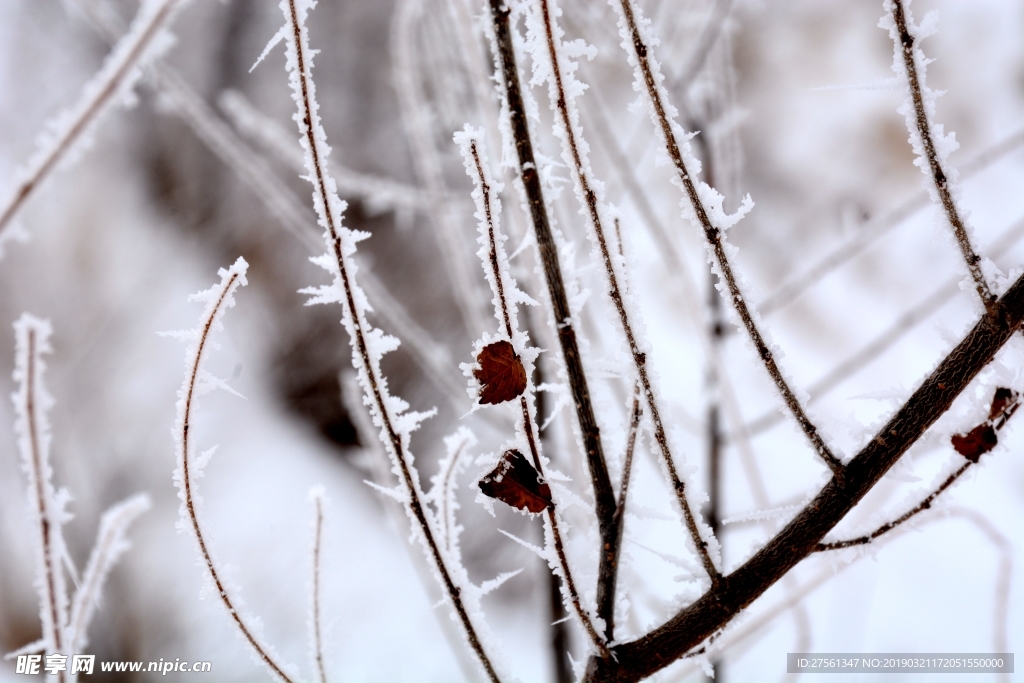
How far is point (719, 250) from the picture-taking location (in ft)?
0.66

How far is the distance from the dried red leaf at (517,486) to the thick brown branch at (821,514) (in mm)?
76

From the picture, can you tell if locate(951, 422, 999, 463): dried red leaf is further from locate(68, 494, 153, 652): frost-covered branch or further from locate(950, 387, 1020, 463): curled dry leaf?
locate(68, 494, 153, 652): frost-covered branch

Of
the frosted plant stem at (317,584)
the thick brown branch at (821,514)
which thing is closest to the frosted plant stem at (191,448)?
the frosted plant stem at (317,584)

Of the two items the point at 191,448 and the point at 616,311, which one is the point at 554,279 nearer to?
the point at 616,311

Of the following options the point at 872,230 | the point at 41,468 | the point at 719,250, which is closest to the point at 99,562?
the point at 41,468

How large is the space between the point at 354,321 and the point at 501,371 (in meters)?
0.06

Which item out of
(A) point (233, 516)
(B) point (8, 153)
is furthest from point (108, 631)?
(B) point (8, 153)

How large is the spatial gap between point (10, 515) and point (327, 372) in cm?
57

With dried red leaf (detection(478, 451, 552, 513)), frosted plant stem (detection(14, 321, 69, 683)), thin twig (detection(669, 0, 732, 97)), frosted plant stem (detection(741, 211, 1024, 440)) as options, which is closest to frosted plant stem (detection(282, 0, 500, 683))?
dried red leaf (detection(478, 451, 552, 513))

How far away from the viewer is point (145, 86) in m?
1.14

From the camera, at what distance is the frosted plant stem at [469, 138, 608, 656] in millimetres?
191

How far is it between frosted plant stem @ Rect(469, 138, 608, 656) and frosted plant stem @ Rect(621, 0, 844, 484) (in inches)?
2.4

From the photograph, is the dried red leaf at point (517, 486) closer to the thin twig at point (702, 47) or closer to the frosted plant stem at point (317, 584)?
the frosted plant stem at point (317, 584)

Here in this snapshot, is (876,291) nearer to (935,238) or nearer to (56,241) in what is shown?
(935,238)
